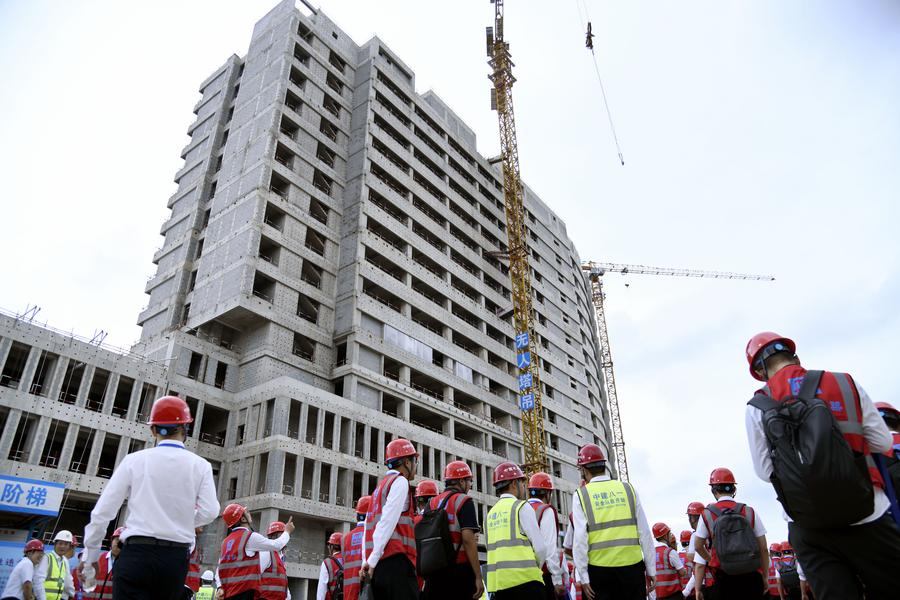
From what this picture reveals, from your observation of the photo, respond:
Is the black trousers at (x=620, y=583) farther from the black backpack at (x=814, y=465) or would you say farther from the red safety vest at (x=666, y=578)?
the red safety vest at (x=666, y=578)

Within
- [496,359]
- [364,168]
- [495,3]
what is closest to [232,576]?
[364,168]

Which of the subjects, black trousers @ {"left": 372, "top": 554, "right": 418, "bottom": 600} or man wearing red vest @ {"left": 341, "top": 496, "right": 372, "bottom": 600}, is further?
man wearing red vest @ {"left": 341, "top": 496, "right": 372, "bottom": 600}

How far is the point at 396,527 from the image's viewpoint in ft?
19.7

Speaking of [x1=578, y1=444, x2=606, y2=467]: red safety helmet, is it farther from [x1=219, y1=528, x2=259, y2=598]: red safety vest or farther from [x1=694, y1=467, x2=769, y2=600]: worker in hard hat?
[x1=219, y1=528, x2=259, y2=598]: red safety vest

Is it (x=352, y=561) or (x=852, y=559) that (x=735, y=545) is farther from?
(x=352, y=561)

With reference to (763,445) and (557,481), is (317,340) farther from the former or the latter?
(763,445)

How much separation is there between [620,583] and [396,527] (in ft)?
7.53

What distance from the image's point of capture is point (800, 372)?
4008 millimetres

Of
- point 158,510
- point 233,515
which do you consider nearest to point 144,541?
point 158,510

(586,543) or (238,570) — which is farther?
(238,570)

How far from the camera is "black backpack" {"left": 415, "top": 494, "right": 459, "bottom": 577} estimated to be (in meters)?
6.45

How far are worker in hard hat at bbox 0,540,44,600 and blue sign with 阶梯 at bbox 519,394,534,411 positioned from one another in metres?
51.3

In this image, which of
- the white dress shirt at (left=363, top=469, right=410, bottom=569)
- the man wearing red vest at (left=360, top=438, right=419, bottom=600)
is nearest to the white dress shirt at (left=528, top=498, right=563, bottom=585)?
the man wearing red vest at (left=360, top=438, right=419, bottom=600)

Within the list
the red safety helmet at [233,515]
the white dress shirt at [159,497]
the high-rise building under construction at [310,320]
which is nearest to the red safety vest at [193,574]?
the red safety helmet at [233,515]
